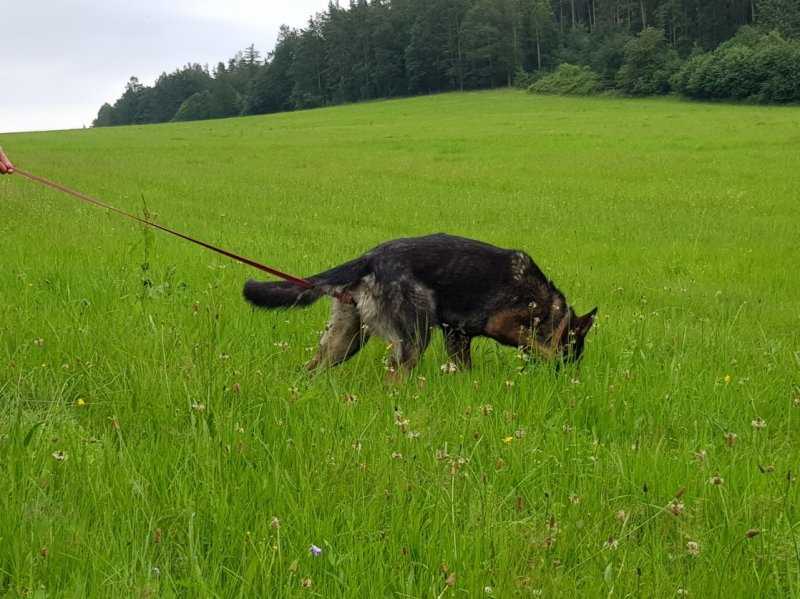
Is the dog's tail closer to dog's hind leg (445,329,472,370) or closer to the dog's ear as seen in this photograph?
dog's hind leg (445,329,472,370)

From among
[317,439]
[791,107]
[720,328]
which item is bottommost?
[720,328]

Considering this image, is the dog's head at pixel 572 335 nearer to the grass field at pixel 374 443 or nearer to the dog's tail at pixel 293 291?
the grass field at pixel 374 443

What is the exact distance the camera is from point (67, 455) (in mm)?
2789

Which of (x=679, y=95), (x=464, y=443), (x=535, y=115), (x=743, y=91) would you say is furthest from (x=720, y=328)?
(x=679, y=95)

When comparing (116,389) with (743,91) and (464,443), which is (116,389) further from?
(743,91)

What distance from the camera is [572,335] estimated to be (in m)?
4.81

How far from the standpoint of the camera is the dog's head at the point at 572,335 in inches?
191

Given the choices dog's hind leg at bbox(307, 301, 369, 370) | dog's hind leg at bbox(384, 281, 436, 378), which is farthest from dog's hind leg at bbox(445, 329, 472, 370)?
dog's hind leg at bbox(307, 301, 369, 370)

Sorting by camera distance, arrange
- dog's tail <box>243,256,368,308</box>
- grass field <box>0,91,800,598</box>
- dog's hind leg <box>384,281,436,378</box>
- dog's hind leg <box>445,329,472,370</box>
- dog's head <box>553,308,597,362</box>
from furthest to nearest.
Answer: dog's hind leg <box>445,329,472,370</box> < dog's head <box>553,308,597,362</box> < dog's tail <box>243,256,368,308</box> < dog's hind leg <box>384,281,436,378</box> < grass field <box>0,91,800,598</box>

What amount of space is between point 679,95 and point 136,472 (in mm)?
74603

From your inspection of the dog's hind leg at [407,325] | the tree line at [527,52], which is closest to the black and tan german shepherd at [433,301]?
the dog's hind leg at [407,325]

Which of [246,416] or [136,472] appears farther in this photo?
[246,416]

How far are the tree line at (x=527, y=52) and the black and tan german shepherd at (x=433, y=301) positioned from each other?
65.1 metres

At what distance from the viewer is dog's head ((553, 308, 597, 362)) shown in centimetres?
485
